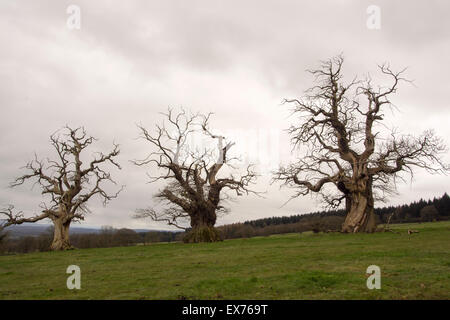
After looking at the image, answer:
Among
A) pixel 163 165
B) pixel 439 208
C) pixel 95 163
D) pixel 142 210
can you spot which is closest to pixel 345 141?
pixel 163 165

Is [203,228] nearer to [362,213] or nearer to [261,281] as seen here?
[362,213]

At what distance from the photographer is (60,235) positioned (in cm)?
3262

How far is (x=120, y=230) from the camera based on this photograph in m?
57.8

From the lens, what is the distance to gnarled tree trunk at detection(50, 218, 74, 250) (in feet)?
106

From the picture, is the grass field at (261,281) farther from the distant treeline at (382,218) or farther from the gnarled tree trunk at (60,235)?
the distant treeline at (382,218)

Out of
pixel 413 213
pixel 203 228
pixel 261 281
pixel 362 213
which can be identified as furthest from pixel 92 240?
pixel 413 213

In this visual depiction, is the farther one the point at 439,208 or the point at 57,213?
the point at 439,208

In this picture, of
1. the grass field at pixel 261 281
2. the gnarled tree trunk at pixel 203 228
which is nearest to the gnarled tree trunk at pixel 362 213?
the gnarled tree trunk at pixel 203 228

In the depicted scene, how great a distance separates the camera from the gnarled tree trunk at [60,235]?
32.2m

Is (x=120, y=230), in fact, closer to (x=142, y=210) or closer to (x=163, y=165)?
(x=142, y=210)
